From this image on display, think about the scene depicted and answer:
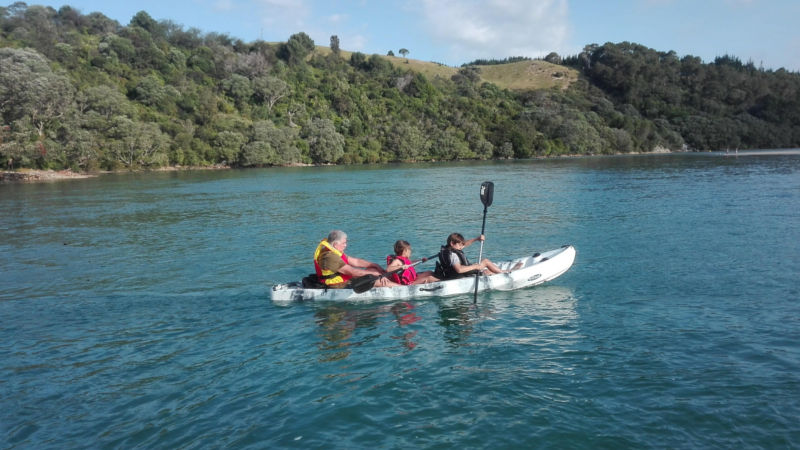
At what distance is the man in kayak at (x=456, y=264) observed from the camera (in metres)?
11.7

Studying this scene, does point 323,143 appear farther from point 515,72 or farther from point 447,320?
point 515,72

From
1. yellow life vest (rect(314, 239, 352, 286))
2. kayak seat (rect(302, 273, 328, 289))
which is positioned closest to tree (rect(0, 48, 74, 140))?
kayak seat (rect(302, 273, 328, 289))

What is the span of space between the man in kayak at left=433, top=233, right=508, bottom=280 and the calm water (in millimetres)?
702

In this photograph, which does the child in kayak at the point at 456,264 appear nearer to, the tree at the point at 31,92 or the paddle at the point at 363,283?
the paddle at the point at 363,283

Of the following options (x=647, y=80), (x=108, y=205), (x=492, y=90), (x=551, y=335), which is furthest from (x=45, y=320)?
(x=647, y=80)

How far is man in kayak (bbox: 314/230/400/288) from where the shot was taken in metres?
11.1

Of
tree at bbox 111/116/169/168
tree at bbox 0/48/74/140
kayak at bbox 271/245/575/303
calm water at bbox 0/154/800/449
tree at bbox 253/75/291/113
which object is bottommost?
calm water at bbox 0/154/800/449

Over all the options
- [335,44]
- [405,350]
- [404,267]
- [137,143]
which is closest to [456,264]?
[404,267]

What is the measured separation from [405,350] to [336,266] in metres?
3.01

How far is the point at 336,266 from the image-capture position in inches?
443

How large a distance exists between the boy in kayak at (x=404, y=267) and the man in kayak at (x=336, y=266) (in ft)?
0.63

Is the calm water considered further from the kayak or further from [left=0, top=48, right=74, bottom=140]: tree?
[left=0, top=48, right=74, bottom=140]: tree

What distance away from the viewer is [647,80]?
14150cm

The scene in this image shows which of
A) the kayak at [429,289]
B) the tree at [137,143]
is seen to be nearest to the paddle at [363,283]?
the kayak at [429,289]
